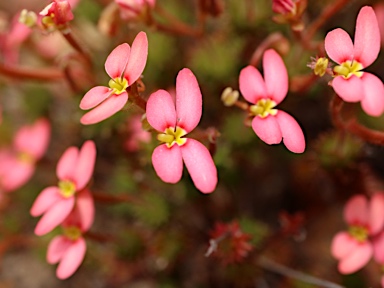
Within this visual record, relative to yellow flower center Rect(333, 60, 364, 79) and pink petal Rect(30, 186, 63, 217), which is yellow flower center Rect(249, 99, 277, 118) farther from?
pink petal Rect(30, 186, 63, 217)

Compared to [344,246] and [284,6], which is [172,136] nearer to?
[284,6]

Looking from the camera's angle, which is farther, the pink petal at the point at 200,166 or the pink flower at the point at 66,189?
the pink flower at the point at 66,189

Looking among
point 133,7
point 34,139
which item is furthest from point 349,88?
point 34,139

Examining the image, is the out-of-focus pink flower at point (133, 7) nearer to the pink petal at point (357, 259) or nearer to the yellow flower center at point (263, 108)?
the yellow flower center at point (263, 108)

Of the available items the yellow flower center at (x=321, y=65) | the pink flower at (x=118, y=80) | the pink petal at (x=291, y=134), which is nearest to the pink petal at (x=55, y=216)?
the pink flower at (x=118, y=80)

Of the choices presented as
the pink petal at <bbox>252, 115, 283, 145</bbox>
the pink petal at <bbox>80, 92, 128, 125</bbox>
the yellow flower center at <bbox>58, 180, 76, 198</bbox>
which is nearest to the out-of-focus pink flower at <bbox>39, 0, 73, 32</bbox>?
the pink petal at <bbox>80, 92, 128, 125</bbox>

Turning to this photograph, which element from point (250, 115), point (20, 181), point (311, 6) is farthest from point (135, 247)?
point (311, 6)
